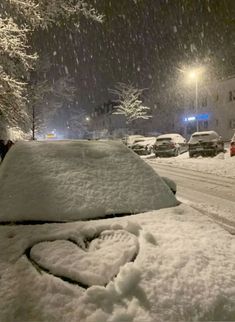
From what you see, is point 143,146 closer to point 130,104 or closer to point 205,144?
point 205,144

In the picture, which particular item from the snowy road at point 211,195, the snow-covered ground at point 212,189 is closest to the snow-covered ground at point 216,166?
the snow-covered ground at point 212,189

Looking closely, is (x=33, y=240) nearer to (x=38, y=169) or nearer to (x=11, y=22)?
(x=38, y=169)

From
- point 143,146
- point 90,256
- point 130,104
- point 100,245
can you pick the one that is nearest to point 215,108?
point 130,104

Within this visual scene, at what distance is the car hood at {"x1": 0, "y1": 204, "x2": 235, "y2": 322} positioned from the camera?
6.51ft

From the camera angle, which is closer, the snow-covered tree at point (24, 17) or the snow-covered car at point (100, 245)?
the snow-covered car at point (100, 245)

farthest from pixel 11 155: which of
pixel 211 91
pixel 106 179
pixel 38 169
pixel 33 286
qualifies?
pixel 211 91

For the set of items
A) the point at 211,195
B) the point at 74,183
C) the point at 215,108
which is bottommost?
the point at 211,195

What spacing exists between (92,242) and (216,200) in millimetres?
7565

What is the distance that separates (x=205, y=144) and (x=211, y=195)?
13118mm

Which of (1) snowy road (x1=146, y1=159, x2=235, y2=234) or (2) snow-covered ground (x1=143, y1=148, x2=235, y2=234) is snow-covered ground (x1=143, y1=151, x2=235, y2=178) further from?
(1) snowy road (x1=146, y1=159, x2=235, y2=234)

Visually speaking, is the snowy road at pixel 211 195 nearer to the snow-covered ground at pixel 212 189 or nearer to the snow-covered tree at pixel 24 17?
the snow-covered ground at pixel 212 189

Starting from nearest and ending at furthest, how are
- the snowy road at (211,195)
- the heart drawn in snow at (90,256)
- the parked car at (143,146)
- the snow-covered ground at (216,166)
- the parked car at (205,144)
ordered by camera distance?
the heart drawn in snow at (90,256) → the snowy road at (211,195) → the snow-covered ground at (216,166) → the parked car at (205,144) → the parked car at (143,146)

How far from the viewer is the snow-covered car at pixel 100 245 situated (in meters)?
2.02

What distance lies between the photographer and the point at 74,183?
346 cm
